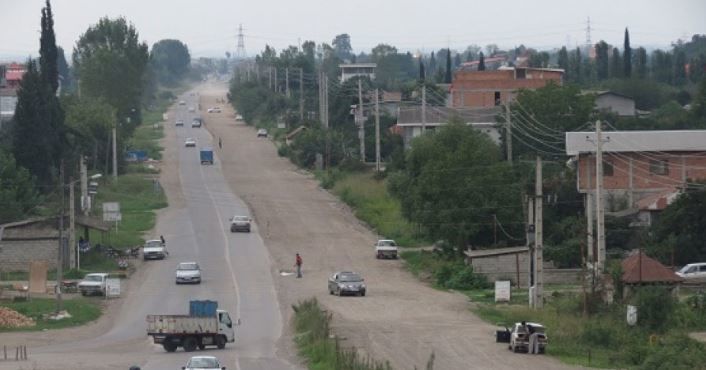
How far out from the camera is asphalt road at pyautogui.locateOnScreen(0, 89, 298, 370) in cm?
4308

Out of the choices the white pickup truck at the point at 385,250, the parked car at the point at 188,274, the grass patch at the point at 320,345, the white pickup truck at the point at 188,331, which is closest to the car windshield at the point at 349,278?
the grass patch at the point at 320,345

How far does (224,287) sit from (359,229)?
64.7 feet

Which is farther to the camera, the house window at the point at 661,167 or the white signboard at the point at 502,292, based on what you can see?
the house window at the point at 661,167

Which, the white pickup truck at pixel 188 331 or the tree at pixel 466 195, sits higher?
the tree at pixel 466 195

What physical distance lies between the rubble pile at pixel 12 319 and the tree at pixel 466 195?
20503 mm

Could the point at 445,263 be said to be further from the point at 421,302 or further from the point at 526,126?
the point at 526,126

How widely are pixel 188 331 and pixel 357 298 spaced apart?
605 inches

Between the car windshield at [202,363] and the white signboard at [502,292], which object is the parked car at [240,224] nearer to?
the white signboard at [502,292]

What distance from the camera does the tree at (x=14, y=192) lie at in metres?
73.4

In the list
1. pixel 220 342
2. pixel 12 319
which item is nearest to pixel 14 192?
pixel 12 319

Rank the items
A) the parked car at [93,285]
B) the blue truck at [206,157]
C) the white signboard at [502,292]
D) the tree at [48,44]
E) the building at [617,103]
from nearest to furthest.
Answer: the white signboard at [502,292]
the parked car at [93,285]
the tree at [48,44]
the blue truck at [206,157]
the building at [617,103]

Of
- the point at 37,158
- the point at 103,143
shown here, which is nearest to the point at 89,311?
the point at 37,158

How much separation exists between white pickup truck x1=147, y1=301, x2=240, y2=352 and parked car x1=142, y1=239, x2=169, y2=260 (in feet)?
80.2

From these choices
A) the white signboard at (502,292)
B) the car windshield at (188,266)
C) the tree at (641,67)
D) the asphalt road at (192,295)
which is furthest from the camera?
the tree at (641,67)
